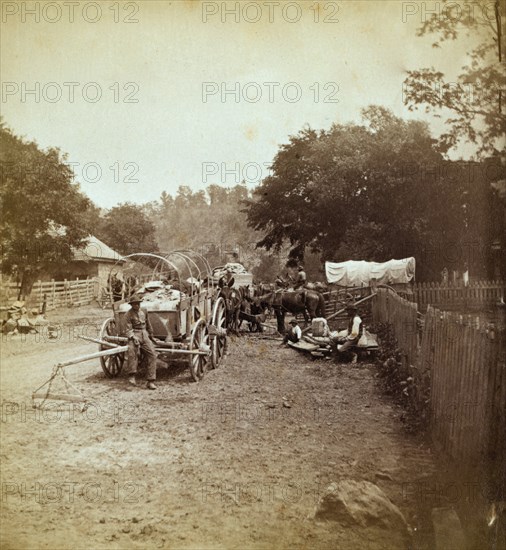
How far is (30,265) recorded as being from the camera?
955 cm

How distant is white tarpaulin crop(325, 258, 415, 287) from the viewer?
17.5 m

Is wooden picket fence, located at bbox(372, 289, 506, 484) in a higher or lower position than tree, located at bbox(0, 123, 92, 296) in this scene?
lower

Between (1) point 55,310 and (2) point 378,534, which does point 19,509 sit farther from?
(1) point 55,310

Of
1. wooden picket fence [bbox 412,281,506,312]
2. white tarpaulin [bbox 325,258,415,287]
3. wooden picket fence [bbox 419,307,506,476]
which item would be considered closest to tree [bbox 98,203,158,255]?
white tarpaulin [bbox 325,258,415,287]

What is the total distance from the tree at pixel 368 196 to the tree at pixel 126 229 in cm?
685

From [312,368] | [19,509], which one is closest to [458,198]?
[312,368]

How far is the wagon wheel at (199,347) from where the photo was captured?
7613mm

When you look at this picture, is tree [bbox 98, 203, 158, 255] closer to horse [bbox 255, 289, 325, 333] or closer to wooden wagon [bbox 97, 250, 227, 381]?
horse [bbox 255, 289, 325, 333]

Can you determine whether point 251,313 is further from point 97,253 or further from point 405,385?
point 97,253

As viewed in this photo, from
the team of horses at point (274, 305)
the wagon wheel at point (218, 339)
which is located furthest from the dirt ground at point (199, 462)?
the team of horses at point (274, 305)

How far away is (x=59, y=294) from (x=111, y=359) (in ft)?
33.3

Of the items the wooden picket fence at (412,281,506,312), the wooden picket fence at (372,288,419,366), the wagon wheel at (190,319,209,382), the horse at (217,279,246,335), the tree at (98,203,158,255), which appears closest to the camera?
the wooden picket fence at (372,288,419,366)

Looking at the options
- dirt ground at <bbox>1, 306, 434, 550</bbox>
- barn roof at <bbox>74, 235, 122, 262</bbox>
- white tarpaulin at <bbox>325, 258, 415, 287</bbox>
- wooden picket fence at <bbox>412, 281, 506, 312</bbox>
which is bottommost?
dirt ground at <bbox>1, 306, 434, 550</bbox>

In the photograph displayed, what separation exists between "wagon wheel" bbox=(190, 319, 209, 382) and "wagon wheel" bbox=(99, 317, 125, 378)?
4.82 ft
